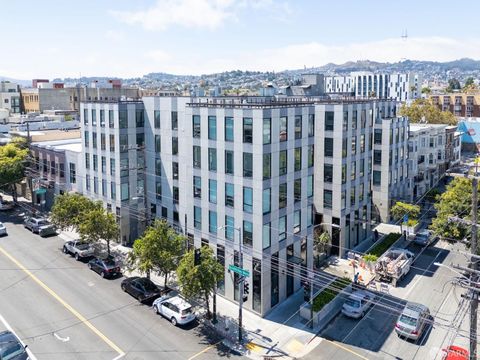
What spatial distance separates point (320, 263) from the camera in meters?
47.9

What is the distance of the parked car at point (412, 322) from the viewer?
110ft

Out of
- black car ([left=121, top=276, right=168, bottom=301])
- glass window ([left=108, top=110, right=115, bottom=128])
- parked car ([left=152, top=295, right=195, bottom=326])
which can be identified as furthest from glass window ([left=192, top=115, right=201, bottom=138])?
parked car ([left=152, top=295, right=195, bottom=326])

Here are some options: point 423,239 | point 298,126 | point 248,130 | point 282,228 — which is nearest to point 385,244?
point 423,239

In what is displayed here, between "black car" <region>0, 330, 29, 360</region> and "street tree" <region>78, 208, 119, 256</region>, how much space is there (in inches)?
624

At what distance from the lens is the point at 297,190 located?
1586 inches

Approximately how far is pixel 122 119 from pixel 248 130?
65.5 ft

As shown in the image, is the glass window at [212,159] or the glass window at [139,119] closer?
the glass window at [212,159]

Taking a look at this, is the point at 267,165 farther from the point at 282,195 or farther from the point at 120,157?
the point at 120,157

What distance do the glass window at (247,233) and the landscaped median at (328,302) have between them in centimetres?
726

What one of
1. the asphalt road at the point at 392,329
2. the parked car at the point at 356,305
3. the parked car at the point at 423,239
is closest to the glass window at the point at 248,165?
the parked car at the point at 356,305

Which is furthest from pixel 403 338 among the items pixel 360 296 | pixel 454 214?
pixel 454 214

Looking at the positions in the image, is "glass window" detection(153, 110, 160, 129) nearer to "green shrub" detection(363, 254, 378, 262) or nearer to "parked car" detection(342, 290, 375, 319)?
"green shrub" detection(363, 254, 378, 262)

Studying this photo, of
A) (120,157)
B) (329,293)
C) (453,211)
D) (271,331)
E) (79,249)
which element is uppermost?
(120,157)

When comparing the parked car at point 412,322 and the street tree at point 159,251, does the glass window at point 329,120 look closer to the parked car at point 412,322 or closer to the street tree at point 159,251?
the parked car at point 412,322
